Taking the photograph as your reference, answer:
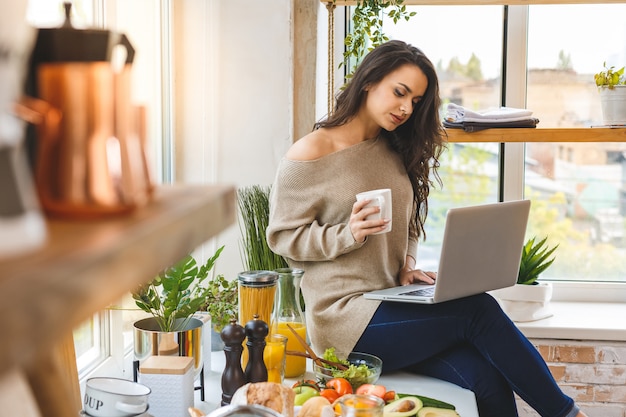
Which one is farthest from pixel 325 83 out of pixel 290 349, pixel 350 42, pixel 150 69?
pixel 290 349

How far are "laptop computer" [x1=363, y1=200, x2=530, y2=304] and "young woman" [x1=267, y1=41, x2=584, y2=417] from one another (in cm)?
7

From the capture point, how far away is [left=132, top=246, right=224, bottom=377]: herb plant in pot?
1.92m

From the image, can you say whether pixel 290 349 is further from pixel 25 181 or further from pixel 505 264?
pixel 25 181

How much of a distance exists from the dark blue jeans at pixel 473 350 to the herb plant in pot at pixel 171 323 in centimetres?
52

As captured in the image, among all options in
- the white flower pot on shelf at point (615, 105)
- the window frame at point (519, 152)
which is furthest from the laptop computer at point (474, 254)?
the window frame at point (519, 152)

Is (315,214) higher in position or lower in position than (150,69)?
lower

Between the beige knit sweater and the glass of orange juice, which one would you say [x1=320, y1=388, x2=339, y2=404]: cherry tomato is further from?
the beige knit sweater

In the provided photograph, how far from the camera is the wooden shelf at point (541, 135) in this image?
297 cm

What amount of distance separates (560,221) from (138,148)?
301 centimetres

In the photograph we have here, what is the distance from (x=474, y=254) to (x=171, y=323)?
32.8 inches

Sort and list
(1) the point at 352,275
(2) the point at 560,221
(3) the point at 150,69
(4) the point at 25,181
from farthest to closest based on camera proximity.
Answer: (2) the point at 560,221 < (3) the point at 150,69 < (1) the point at 352,275 < (4) the point at 25,181

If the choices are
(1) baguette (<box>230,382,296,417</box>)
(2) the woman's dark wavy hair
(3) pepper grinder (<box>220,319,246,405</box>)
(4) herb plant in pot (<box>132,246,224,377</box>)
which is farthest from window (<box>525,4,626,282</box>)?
(1) baguette (<box>230,382,296,417</box>)

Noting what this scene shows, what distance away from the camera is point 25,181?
0.43 m

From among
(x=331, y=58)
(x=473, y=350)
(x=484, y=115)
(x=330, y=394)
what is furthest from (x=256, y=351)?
(x=484, y=115)
